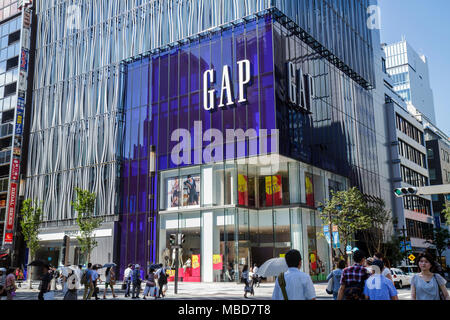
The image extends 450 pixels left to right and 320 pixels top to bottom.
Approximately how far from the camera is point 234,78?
37625 millimetres

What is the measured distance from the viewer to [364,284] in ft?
22.8

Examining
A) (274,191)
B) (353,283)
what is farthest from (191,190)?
(353,283)

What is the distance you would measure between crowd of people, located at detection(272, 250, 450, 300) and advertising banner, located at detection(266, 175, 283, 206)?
101ft

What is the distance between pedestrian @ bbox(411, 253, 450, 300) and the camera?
6484 millimetres

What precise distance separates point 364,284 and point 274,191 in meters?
31.6

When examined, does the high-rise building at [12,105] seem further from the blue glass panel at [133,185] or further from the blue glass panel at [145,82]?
the blue glass panel at [145,82]

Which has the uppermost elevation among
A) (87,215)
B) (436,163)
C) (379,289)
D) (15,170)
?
(436,163)

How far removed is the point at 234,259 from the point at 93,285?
18089mm

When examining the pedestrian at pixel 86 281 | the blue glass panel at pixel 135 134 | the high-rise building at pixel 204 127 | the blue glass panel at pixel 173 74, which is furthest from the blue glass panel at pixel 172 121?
the pedestrian at pixel 86 281

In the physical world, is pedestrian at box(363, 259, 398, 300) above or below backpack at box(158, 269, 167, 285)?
above

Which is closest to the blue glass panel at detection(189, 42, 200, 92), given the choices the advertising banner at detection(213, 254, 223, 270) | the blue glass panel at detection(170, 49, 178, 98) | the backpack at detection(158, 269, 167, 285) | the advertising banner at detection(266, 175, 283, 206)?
the blue glass panel at detection(170, 49, 178, 98)

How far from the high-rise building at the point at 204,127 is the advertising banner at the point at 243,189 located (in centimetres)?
13

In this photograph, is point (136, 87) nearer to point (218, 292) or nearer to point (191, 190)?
point (191, 190)

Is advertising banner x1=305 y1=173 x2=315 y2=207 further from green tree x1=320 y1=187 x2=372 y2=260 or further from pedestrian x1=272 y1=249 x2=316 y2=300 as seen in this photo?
pedestrian x1=272 y1=249 x2=316 y2=300
